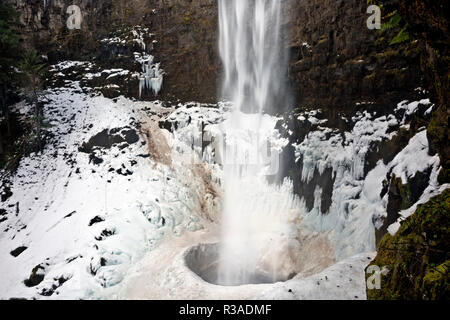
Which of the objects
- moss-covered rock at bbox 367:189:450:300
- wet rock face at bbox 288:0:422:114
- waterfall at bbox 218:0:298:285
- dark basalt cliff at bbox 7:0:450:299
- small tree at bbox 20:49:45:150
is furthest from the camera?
small tree at bbox 20:49:45:150

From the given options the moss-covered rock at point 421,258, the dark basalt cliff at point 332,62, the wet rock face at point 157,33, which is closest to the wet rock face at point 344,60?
the dark basalt cliff at point 332,62

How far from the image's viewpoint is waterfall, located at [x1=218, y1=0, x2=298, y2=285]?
13.4 m

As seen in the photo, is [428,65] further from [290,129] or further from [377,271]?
[290,129]

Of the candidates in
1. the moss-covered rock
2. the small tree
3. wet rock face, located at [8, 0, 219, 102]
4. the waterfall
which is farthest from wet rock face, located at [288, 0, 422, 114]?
the small tree

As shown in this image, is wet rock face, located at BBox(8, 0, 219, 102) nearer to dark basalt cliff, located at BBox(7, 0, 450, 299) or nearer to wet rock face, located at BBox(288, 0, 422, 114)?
dark basalt cliff, located at BBox(7, 0, 450, 299)

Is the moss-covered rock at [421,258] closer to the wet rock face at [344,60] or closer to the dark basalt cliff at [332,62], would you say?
the dark basalt cliff at [332,62]

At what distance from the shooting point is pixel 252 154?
17047mm

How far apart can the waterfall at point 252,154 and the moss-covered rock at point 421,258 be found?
305 inches

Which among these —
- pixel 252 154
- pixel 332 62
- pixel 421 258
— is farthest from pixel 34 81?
pixel 421 258

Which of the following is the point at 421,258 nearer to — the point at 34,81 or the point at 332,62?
the point at 332,62

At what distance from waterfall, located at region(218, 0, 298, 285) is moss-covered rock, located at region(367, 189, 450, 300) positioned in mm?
7753

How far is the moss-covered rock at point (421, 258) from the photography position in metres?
3.92

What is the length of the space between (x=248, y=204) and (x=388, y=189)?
761 cm
